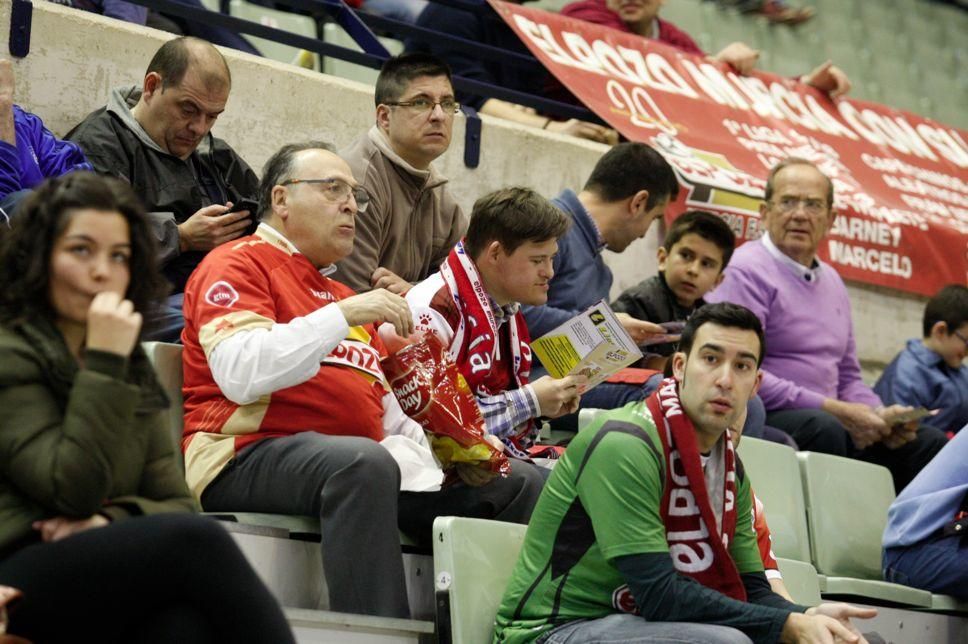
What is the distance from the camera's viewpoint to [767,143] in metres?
5.98

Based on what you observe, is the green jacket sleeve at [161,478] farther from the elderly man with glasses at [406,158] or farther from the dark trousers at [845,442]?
the dark trousers at [845,442]

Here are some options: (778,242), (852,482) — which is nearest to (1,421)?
(852,482)

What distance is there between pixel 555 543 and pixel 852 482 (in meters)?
1.69

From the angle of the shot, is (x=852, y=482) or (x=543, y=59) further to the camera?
(x=543, y=59)

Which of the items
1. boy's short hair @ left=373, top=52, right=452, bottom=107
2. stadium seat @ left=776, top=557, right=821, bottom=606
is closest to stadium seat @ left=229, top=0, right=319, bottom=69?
boy's short hair @ left=373, top=52, right=452, bottom=107

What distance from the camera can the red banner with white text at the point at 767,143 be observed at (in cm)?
547

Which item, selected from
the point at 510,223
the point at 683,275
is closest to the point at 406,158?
the point at 510,223

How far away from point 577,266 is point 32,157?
5.13 feet

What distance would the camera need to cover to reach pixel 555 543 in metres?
2.66

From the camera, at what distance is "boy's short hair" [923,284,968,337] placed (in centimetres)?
503

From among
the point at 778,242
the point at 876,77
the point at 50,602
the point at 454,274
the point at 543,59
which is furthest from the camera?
the point at 876,77

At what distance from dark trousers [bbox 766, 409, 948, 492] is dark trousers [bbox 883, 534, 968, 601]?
24.6 inches

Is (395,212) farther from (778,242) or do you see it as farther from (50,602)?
(50,602)

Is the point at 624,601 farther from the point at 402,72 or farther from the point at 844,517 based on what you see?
the point at 402,72
